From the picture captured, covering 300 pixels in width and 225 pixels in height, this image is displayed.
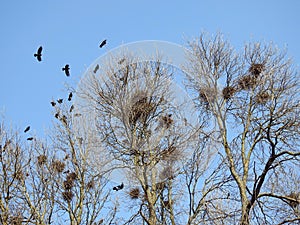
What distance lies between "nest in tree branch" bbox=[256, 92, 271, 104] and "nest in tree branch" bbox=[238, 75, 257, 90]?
23 centimetres

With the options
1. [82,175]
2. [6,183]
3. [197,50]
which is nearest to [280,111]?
[197,50]

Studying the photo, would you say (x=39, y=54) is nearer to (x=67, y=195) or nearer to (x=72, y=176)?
(x=72, y=176)

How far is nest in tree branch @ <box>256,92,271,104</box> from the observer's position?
29.0 ft

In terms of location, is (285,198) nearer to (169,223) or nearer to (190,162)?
(190,162)

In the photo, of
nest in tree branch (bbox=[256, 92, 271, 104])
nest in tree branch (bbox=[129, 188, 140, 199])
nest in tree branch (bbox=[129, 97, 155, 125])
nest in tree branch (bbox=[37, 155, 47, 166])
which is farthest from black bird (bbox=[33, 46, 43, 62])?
nest in tree branch (bbox=[256, 92, 271, 104])

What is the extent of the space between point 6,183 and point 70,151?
5.45 feet

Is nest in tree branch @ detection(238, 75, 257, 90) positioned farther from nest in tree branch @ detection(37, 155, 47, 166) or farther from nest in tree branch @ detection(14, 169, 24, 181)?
nest in tree branch @ detection(14, 169, 24, 181)

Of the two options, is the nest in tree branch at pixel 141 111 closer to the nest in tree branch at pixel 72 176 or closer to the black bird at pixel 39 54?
the black bird at pixel 39 54

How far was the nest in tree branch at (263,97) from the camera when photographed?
8.84m

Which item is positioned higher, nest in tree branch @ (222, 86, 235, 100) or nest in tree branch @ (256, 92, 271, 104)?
nest in tree branch @ (222, 86, 235, 100)

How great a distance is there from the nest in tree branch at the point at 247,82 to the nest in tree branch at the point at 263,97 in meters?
0.23

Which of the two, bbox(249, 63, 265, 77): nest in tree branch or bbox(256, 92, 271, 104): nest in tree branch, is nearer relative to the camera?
bbox(256, 92, 271, 104): nest in tree branch

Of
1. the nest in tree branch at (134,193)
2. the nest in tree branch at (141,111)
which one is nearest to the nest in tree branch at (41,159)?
the nest in tree branch at (134,193)

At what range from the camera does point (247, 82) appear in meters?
8.89
